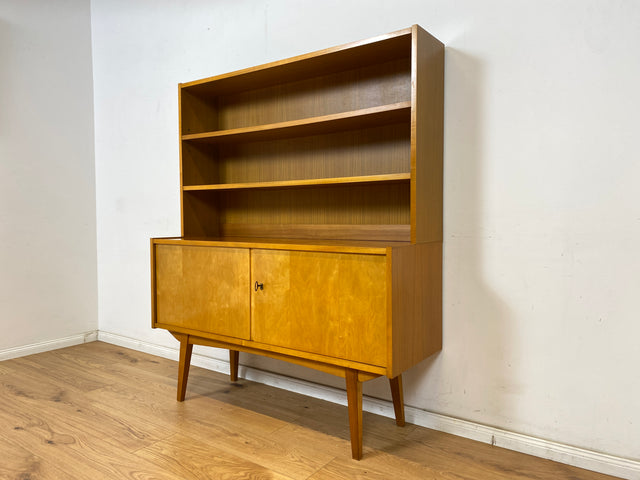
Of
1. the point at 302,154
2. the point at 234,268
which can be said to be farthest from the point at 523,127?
the point at 234,268

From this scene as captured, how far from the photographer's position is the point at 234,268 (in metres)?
1.88

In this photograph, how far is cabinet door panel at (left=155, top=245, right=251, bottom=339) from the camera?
187cm

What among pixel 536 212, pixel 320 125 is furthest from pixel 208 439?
pixel 536 212

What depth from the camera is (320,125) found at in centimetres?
188

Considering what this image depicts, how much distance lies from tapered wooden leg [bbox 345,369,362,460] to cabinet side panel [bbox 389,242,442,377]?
0.17 meters

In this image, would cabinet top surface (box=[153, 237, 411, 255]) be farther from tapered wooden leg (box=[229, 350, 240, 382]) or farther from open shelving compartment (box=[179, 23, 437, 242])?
tapered wooden leg (box=[229, 350, 240, 382])

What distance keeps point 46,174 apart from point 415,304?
2.61 metres

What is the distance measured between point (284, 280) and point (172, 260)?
652 millimetres

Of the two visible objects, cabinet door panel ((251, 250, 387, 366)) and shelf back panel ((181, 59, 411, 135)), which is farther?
shelf back panel ((181, 59, 411, 135))

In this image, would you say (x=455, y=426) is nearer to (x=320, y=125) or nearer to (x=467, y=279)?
(x=467, y=279)

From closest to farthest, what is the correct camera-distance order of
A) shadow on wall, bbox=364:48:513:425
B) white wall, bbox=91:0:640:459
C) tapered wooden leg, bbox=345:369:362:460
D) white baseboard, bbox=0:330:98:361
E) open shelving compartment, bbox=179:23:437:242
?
white wall, bbox=91:0:640:459, tapered wooden leg, bbox=345:369:362:460, shadow on wall, bbox=364:48:513:425, open shelving compartment, bbox=179:23:437:242, white baseboard, bbox=0:330:98:361

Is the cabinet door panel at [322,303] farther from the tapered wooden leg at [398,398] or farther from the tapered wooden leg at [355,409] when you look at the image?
the tapered wooden leg at [398,398]

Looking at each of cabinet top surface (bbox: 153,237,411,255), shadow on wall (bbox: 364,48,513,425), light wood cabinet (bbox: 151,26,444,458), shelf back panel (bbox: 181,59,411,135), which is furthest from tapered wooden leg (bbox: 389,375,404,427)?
shelf back panel (bbox: 181,59,411,135)

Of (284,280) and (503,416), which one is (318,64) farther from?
(503,416)
